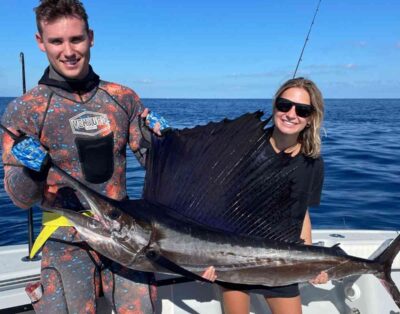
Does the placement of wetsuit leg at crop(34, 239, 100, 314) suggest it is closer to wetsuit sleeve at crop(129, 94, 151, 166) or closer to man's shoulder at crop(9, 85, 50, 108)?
wetsuit sleeve at crop(129, 94, 151, 166)

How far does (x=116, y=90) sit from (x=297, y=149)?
115 centimetres

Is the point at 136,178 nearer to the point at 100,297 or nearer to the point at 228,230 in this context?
the point at 100,297

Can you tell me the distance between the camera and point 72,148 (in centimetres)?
215

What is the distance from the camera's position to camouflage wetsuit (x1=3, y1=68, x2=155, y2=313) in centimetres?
204

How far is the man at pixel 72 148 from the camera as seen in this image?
1.98 m

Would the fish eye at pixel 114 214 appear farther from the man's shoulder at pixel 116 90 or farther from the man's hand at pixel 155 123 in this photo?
the man's shoulder at pixel 116 90

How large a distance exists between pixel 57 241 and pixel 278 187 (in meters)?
1.22

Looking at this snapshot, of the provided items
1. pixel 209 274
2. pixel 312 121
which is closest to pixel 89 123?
pixel 209 274

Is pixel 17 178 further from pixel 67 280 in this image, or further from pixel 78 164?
pixel 67 280

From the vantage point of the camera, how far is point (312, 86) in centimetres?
239

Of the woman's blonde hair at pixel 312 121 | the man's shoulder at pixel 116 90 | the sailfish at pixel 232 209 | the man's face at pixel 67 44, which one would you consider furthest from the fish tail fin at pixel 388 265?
the man's face at pixel 67 44

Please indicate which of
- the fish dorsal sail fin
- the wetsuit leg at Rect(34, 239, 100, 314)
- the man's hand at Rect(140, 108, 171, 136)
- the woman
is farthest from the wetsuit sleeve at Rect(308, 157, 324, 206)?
the wetsuit leg at Rect(34, 239, 100, 314)

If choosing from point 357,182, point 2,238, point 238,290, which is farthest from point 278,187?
point 357,182

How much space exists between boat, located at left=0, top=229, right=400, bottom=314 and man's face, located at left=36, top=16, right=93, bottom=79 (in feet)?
4.19
